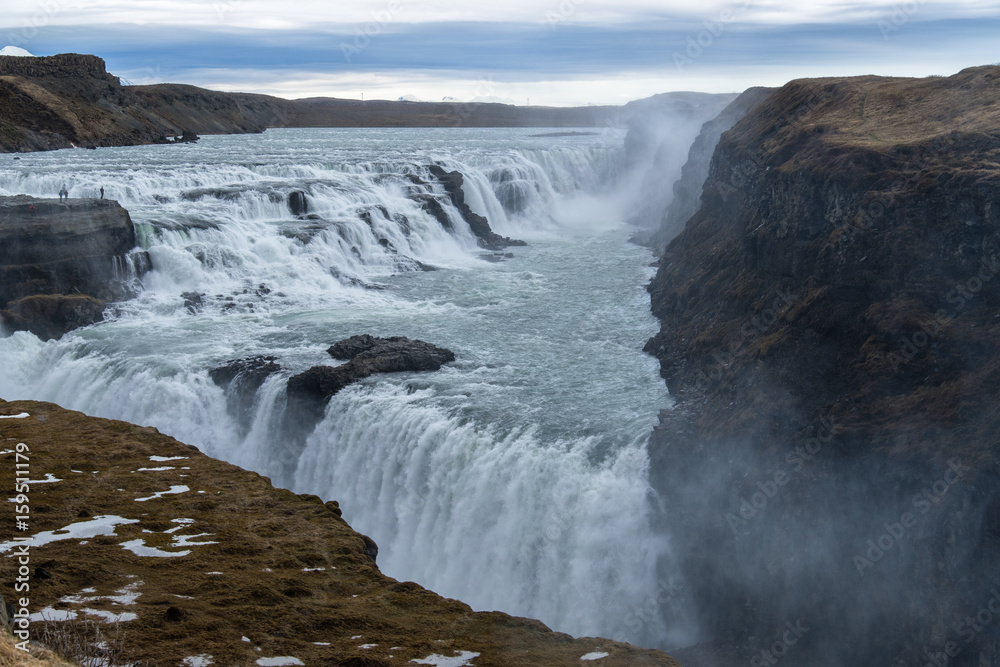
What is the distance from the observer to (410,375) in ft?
65.3

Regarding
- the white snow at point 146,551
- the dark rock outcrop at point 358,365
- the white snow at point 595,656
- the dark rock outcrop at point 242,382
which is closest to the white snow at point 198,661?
the white snow at point 146,551

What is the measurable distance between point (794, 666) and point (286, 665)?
775cm

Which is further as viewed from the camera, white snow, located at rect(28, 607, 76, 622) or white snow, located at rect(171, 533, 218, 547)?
white snow, located at rect(171, 533, 218, 547)

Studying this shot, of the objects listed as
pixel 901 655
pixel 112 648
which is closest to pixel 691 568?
pixel 901 655

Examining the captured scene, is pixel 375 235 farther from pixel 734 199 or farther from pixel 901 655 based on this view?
pixel 901 655

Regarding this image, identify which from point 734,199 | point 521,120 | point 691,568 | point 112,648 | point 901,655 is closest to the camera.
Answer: point 112,648

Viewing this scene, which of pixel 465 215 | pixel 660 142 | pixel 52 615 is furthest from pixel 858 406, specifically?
pixel 660 142

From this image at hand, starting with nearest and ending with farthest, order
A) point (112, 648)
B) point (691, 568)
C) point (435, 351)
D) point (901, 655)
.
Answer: point (112, 648)
point (901, 655)
point (691, 568)
point (435, 351)

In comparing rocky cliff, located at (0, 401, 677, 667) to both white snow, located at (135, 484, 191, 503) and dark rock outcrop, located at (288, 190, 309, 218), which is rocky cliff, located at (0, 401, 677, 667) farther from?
dark rock outcrop, located at (288, 190, 309, 218)

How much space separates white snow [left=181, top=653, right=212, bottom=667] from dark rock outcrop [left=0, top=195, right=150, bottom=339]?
18868 millimetres

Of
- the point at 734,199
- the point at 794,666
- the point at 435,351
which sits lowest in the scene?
the point at 794,666

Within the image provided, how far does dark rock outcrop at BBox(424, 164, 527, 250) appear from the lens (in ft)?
126

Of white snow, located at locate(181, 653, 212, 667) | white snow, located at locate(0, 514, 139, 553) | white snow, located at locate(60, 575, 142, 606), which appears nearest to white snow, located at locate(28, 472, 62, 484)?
white snow, located at locate(0, 514, 139, 553)

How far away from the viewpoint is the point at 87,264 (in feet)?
85.6
